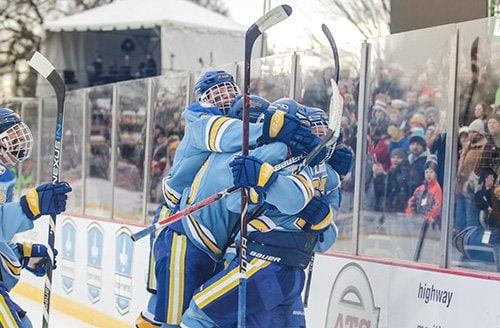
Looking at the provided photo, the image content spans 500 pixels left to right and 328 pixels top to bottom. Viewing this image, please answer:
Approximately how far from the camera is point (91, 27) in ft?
52.9

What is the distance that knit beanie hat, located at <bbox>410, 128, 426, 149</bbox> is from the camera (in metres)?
4.43

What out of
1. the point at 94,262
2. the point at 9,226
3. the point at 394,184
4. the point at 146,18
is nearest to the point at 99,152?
the point at 94,262

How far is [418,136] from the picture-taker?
447 cm

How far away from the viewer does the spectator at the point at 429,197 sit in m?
4.31

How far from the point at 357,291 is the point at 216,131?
1251 millimetres

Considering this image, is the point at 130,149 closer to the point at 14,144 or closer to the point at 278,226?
the point at 14,144

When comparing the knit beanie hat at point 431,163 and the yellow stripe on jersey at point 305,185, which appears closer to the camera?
the yellow stripe on jersey at point 305,185

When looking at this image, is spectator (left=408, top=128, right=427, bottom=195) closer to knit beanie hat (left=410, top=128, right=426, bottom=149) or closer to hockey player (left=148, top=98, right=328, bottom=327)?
knit beanie hat (left=410, top=128, right=426, bottom=149)

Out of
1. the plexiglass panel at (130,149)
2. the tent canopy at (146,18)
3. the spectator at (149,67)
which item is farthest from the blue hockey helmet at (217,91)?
the spectator at (149,67)

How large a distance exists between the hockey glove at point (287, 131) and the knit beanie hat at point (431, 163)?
95 centimetres

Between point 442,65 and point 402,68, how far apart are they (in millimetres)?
314

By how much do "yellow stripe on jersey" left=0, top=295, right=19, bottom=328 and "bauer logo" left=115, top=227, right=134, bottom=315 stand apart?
2.80 m

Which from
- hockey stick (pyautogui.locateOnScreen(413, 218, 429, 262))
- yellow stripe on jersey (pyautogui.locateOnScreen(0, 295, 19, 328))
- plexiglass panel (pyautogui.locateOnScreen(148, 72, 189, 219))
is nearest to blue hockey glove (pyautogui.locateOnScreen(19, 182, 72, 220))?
yellow stripe on jersey (pyautogui.locateOnScreen(0, 295, 19, 328))

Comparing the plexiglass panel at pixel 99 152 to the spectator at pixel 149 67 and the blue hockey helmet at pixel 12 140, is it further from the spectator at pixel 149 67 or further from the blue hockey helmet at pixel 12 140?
the spectator at pixel 149 67
